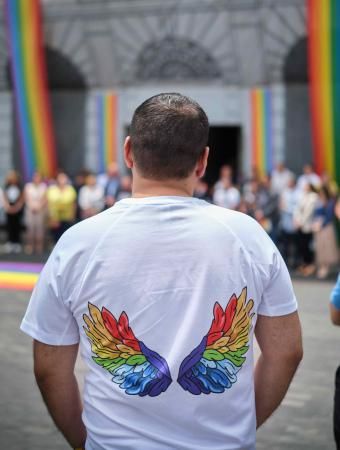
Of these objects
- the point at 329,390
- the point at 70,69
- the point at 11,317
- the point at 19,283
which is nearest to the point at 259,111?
the point at 70,69

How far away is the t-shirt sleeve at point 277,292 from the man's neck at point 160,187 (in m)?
0.28

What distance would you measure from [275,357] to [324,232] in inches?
416

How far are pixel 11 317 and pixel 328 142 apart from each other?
30.6 feet

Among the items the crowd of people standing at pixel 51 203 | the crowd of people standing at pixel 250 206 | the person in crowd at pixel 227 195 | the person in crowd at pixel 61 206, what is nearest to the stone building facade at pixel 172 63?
the crowd of people standing at pixel 250 206

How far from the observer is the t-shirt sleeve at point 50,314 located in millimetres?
2051

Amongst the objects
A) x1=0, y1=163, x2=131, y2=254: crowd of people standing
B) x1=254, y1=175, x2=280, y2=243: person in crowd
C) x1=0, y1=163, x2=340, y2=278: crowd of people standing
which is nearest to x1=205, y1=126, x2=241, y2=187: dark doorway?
x1=0, y1=163, x2=340, y2=278: crowd of people standing

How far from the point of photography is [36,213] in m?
15.7

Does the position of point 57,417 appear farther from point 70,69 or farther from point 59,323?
point 70,69

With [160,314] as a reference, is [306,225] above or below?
below

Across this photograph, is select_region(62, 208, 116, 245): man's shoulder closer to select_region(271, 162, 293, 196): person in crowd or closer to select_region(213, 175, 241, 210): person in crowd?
select_region(213, 175, 241, 210): person in crowd

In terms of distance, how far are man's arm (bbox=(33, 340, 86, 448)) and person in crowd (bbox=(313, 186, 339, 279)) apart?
10.5 metres

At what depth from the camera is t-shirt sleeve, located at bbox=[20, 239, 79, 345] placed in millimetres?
2051

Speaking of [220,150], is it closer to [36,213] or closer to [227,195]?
[227,195]

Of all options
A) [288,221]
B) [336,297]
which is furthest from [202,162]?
[288,221]
